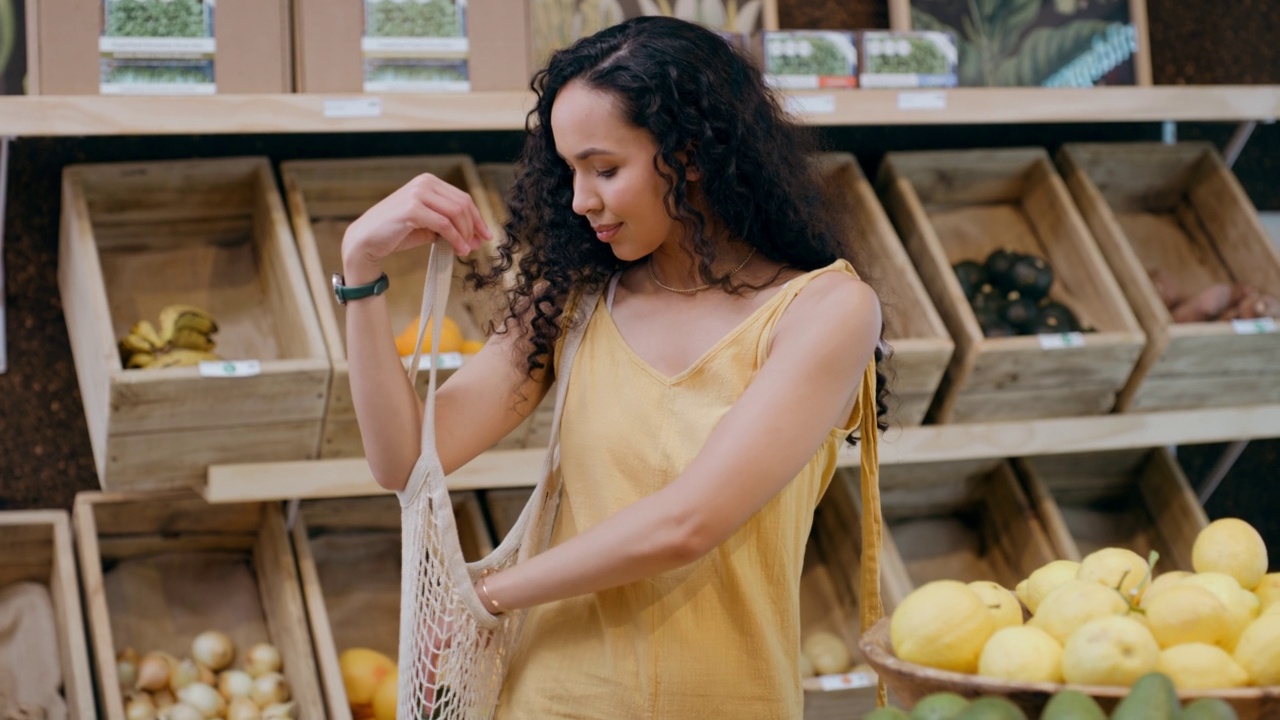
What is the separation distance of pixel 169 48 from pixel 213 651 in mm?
1046

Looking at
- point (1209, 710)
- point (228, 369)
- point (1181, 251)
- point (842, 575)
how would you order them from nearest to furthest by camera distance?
point (1209, 710) → point (228, 369) → point (842, 575) → point (1181, 251)

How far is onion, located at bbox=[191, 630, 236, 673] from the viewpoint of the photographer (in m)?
2.43

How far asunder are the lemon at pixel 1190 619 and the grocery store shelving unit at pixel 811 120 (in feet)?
3.59

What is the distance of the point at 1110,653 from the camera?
913 mm

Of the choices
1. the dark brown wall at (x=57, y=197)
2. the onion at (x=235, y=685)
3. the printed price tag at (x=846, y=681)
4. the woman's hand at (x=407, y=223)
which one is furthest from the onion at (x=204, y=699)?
the woman's hand at (x=407, y=223)

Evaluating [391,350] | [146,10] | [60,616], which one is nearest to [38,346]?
[60,616]

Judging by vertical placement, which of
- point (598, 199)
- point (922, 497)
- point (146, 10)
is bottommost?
point (922, 497)

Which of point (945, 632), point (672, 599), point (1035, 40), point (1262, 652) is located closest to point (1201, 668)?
point (1262, 652)

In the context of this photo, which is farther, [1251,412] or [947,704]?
[1251,412]

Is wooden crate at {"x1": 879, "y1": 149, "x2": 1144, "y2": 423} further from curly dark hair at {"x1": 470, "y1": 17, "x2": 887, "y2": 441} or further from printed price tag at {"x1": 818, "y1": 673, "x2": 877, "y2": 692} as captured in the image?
curly dark hair at {"x1": 470, "y1": 17, "x2": 887, "y2": 441}

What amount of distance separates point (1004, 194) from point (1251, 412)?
0.69m

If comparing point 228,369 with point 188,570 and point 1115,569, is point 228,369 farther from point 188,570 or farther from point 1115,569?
point 1115,569

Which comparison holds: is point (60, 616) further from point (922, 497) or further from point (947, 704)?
point (947, 704)

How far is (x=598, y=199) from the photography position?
1281 mm
